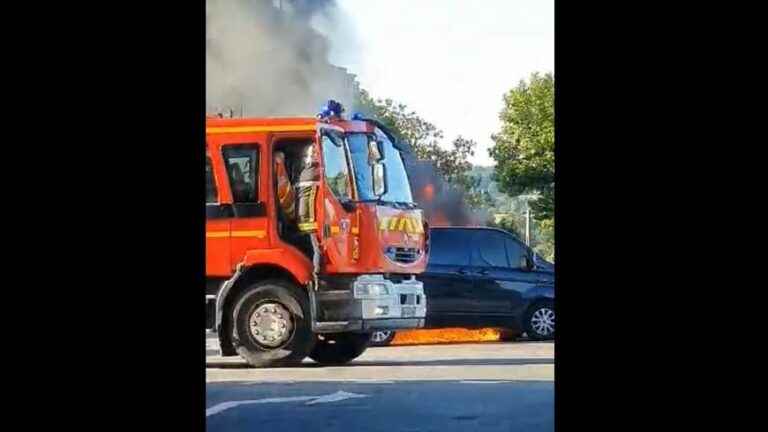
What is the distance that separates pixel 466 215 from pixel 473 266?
381 millimetres

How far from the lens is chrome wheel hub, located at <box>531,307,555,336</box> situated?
258 inches

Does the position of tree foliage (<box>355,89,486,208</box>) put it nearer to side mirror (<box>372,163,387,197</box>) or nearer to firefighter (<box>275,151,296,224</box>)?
side mirror (<box>372,163,387,197</box>)

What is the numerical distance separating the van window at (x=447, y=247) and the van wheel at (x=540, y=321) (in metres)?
0.49

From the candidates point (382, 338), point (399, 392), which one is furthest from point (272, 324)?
point (399, 392)

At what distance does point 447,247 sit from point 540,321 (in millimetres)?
699

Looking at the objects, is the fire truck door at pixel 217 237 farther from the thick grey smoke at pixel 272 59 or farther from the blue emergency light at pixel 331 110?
the blue emergency light at pixel 331 110

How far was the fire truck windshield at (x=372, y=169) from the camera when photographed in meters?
6.40

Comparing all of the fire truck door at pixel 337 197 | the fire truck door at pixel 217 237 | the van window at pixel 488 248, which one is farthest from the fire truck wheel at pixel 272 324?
the van window at pixel 488 248

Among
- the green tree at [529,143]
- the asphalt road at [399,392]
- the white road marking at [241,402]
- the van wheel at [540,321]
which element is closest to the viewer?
the asphalt road at [399,392]

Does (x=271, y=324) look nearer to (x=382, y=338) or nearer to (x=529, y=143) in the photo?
(x=382, y=338)

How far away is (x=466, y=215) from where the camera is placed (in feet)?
20.8

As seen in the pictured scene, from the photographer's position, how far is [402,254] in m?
6.45

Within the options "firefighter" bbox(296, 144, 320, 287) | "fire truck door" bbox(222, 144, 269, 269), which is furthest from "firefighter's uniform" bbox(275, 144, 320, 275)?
"fire truck door" bbox(222, 144, 269, 269)
